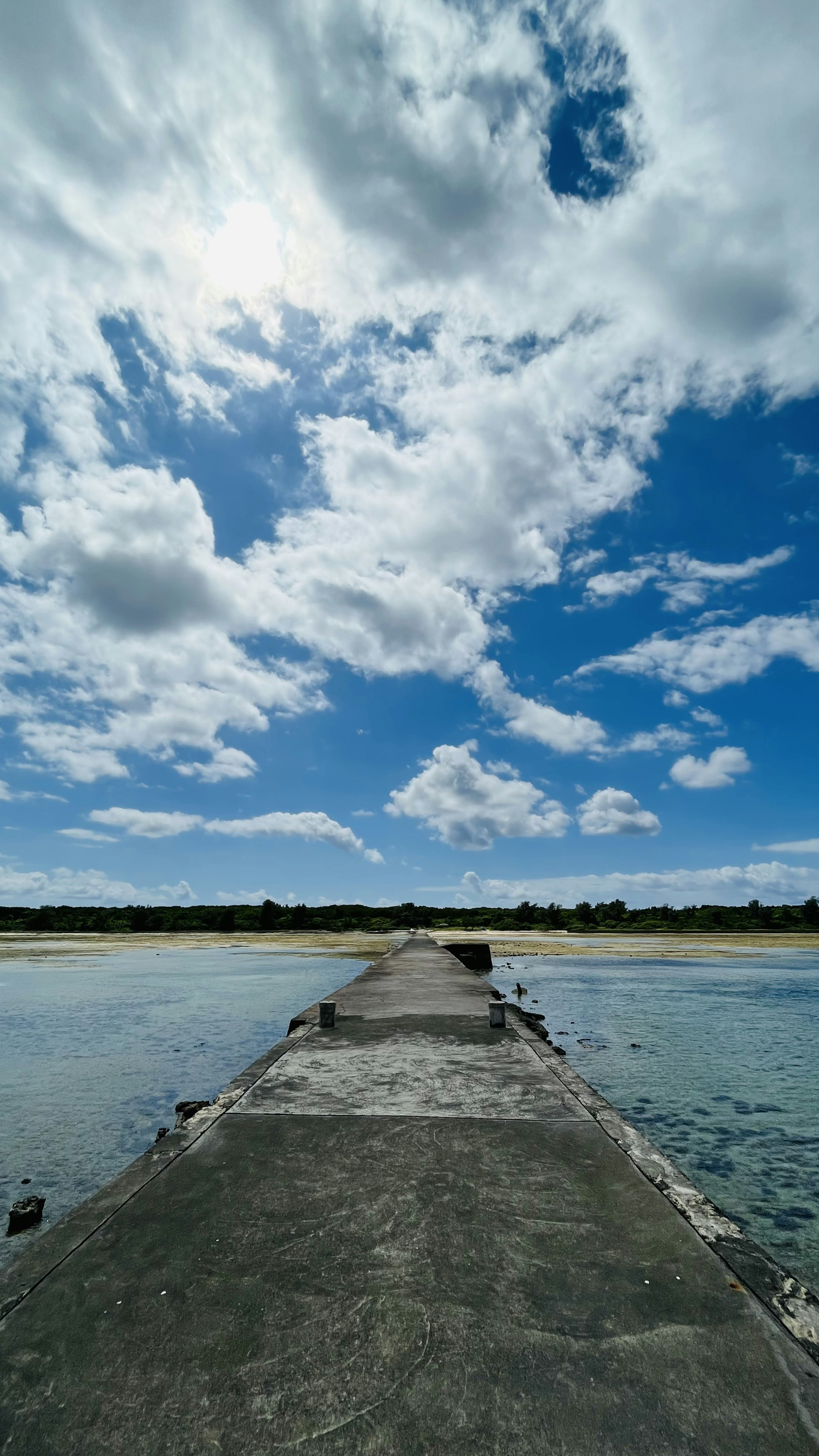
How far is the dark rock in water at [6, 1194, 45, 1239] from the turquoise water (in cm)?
662

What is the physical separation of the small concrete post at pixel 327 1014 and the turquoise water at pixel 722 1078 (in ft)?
15.7

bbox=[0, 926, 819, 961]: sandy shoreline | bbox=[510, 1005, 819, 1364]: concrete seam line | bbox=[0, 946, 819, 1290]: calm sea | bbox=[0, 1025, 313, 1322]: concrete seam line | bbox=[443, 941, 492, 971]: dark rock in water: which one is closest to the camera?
bbox=[510, 1005, 819, 1364]: concrete seam line

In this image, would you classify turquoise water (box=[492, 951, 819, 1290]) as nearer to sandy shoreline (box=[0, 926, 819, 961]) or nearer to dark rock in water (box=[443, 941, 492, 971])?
dark rock in water (box=[443, 941, 492, 971])

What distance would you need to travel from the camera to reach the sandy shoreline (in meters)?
48.4

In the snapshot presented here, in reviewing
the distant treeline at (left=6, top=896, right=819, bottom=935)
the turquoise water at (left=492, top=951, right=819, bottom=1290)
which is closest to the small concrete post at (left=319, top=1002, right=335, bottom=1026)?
the turquoise water at (left=492, top=951, right=819, bottom=1290)

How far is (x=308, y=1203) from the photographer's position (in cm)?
403

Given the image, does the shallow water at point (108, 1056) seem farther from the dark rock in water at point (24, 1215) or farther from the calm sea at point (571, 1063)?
the dark rock in water at point (24, 1215)

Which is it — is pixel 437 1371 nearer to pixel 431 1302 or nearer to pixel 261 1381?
pixel 431 1302

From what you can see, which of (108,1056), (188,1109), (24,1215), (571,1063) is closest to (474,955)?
(571,1063)

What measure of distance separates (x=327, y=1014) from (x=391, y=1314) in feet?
24.1

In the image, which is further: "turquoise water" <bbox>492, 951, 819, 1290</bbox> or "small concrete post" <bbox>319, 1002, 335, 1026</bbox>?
"small concrete post" <bbox>319, 1002, 335, 1026</bbox>

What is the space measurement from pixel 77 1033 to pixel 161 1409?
1699 cm

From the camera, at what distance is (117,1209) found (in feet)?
13.4

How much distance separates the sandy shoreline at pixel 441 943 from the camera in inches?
1907
